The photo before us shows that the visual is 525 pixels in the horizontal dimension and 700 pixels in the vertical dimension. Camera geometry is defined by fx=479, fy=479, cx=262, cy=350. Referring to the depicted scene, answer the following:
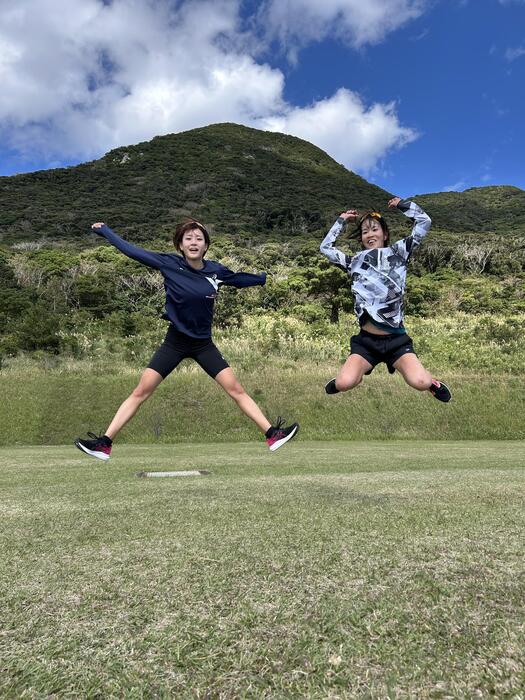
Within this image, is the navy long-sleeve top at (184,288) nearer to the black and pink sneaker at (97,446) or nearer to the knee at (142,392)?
the knee at (142,392)

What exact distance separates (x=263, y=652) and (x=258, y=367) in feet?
75.3

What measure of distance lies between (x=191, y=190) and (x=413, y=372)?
122973mm

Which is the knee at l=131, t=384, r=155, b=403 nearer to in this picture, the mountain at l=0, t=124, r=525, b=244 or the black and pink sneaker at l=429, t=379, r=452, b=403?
the black and pink sneaker at l=429, t=379, r=452, b=403

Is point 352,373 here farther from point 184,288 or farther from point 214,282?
point 184,288

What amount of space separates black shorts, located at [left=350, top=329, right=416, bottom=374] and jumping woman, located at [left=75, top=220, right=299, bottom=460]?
52.6 inches

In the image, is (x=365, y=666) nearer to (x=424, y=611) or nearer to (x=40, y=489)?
(x=424, y=611)

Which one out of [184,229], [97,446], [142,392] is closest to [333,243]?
[184,229]

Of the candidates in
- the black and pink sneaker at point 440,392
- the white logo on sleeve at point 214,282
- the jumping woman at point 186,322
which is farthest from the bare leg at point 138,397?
the black and pink sneaker at point 440,392

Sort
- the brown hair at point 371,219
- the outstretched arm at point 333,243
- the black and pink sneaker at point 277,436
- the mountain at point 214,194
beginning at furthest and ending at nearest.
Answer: the mountain at point 214,194 < the outstretched arm at point 333,243 < the brown hair at point 371,219 < the black and pink sneaker at point 277,436

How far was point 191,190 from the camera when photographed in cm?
11994

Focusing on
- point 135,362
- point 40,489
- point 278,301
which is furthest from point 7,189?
point 40,489

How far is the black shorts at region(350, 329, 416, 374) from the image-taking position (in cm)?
550

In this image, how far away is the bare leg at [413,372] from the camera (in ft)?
17.3

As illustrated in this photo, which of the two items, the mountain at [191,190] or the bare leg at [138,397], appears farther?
the mountain at [191,190]
